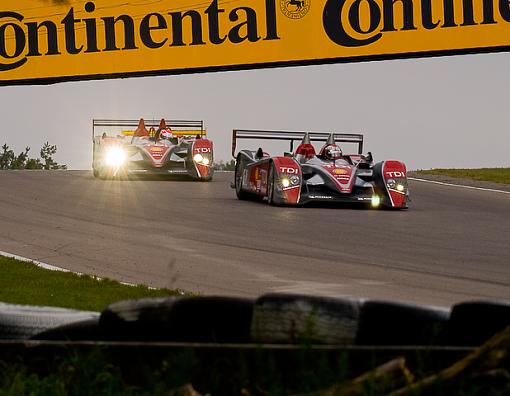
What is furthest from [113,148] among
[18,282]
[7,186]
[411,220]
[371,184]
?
[18,282]

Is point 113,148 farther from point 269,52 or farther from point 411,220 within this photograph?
point 411,220

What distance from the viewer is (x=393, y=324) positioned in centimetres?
381

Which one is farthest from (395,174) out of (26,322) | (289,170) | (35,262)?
(26,322)

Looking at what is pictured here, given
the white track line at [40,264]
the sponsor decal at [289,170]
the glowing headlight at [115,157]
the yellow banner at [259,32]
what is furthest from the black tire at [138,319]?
the yellow banner at [259,32]

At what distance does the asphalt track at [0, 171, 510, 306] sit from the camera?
9523 mm

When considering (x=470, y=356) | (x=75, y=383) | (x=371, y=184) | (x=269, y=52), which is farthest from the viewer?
(x=269, y=52)

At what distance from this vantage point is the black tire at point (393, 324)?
3.80 meters

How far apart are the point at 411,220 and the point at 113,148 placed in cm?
950

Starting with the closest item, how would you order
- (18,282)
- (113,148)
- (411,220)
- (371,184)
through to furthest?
(18,282) < (411,220) < (371,184) < (113,148)

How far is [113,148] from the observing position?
23.6m

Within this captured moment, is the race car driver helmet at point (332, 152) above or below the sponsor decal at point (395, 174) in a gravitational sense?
above

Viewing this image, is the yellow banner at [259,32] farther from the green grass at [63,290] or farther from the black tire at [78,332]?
the black tire at [78,332]

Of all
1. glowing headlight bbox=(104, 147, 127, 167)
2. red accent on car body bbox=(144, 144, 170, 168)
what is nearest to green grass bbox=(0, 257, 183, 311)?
red accent on car body bbox=(144, 144, 170, 168)

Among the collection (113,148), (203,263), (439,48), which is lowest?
(203,263)
